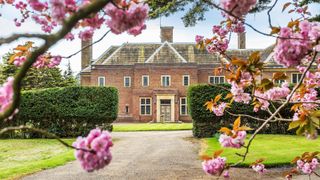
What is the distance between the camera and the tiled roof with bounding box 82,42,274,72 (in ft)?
148

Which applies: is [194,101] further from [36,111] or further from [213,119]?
[36,111]

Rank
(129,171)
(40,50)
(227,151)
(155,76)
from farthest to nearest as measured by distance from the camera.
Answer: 1. (155,76)
2. (227,151)
3. (129,171)
4. (40,50)

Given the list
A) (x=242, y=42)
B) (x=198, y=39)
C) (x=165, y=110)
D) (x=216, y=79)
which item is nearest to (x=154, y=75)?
(x=165, y=110)

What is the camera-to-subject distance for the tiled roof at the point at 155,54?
4522 centimetres

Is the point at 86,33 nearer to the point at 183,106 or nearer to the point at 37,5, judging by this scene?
the point at 37,5

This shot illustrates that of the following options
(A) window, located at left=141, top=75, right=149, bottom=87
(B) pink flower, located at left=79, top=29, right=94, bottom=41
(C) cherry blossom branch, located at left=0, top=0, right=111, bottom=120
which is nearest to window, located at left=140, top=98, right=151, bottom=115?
(A) window, located at left=141, top=75, right=149, bottom=87

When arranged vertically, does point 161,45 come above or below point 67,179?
above

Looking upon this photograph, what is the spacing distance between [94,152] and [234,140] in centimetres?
201

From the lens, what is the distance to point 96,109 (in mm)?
23844

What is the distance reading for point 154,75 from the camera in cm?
4597

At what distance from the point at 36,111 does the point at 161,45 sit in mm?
24221

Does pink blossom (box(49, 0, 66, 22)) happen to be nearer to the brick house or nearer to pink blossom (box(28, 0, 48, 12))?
pink blossom (box(28, 0, 48, 12))

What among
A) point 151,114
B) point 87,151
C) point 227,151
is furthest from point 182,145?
point 151,114

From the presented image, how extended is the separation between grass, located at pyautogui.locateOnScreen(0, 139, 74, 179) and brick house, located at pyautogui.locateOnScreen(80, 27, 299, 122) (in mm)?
23733
